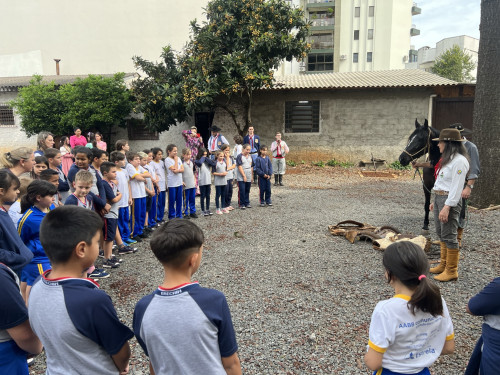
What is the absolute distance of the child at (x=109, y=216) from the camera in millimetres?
5145

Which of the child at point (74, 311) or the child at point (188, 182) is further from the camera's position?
the child at point (188, 182)

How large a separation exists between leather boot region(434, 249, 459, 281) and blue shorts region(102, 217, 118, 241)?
173 inches

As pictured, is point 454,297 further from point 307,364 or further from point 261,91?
point 261,91

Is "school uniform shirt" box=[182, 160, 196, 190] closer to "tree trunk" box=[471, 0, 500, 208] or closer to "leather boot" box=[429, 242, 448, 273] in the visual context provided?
"leather boot" box=[429, 242, 448, 273]

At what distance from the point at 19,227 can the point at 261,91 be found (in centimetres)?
1426

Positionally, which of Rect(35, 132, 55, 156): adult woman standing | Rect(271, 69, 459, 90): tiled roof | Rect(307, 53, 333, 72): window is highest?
Rect(307, 53, 333, 72): window

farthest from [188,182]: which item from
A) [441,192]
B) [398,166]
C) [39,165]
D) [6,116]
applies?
[6,116]

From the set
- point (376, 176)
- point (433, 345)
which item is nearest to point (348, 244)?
point (433, 345)

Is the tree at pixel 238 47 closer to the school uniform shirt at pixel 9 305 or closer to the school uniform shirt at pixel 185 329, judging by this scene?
the school uniform shirt at pixel 9 305

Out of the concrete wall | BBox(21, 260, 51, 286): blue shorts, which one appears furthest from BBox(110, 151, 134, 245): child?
the concrete wall

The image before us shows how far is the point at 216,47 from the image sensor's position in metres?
13.5

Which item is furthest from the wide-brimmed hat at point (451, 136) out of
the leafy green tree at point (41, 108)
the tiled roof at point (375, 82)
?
the leafy green tree at point (41, 108)

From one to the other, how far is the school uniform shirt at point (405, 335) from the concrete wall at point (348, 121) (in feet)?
48.8

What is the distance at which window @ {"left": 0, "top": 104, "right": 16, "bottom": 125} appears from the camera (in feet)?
59.6
